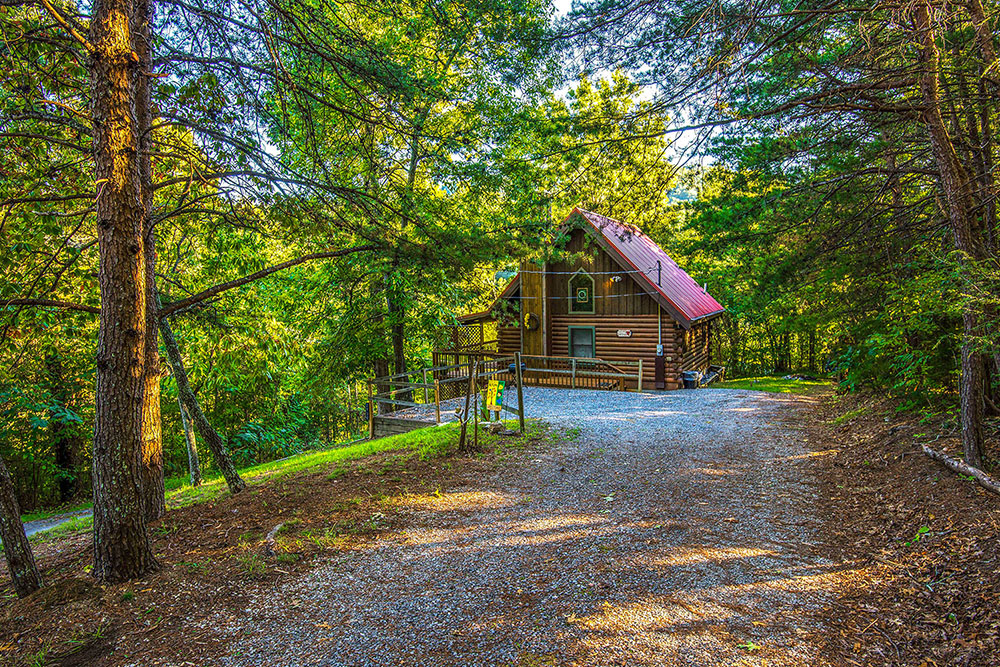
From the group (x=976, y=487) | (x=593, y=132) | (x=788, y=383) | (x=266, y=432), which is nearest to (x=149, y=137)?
(x=593, y=132)

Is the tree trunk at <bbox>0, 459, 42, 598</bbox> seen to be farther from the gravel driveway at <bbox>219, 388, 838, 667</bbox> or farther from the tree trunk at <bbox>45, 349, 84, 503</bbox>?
A: the tree trunk at <bbox>45, 349, 84, 503</bbox>

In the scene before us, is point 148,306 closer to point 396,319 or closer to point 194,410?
point 194,410

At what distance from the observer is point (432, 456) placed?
877 centimetres

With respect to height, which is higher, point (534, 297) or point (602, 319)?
point (534, 297)

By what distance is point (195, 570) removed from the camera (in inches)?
183

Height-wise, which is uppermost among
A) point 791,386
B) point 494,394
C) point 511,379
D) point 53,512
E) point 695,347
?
point 695,347

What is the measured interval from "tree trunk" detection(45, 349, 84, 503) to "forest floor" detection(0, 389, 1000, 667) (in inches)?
377

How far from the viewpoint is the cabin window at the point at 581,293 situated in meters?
19.6

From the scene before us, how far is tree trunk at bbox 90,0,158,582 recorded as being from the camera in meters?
4.18

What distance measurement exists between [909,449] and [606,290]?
12671mm

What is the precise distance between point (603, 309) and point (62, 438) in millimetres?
17450

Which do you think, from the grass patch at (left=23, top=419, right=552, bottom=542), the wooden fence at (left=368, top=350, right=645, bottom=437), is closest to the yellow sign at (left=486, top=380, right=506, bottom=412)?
the grass patch at (left=23, top=419, right=552, bottom=542)

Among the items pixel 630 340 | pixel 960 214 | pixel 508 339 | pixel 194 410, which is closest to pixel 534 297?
pixel 508 339

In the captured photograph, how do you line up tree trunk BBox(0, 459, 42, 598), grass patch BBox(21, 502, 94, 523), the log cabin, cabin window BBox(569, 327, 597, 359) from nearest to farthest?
1. tree trunk BBox(0, 459, 42, 598)
2. grass patch BBox(21, 502, 94, 523)
3. the log cabin
4. cabin window BBox(569, 327, 597, 359)
